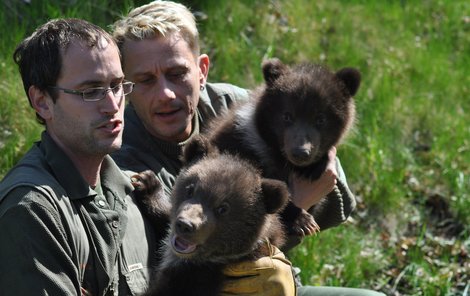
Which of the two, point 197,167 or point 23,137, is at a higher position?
point 197,167

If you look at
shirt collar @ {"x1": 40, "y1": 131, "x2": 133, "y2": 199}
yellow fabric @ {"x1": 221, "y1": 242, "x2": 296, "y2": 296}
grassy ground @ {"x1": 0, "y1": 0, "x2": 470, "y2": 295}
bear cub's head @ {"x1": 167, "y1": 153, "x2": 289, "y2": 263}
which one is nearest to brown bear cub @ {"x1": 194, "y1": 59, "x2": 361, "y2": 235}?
bear cub's head @ {"x1": 167, "y1": 153, "x2": 289, "y2": 263}

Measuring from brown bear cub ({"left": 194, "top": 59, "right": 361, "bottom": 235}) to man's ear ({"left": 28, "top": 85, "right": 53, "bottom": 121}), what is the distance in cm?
151

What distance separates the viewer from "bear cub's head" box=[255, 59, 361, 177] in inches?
222

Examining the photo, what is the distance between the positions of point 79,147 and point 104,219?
0.42 meters

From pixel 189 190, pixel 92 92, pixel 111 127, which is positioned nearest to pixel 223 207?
pixel 189 190

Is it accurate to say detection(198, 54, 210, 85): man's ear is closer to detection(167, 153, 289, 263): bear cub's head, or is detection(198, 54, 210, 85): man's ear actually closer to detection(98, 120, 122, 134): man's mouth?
detection(167, 153, 289, 263): bear cub's head

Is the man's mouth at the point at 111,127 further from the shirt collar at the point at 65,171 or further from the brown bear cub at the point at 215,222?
the brown bear cub at the point at 215,222

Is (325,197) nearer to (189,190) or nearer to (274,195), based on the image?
(274,195)

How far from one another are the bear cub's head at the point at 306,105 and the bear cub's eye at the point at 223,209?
3.91 ft

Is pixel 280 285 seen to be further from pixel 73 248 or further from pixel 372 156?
pixel 372 156

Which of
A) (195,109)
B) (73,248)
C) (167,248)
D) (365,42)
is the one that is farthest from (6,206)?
(365,42)

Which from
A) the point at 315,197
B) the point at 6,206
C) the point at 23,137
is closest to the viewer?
the point at 6,206

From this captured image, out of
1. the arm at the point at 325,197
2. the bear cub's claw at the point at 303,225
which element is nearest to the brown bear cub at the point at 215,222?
the bear cub's claw at the point at 303,225

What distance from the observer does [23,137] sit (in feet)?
21.4
